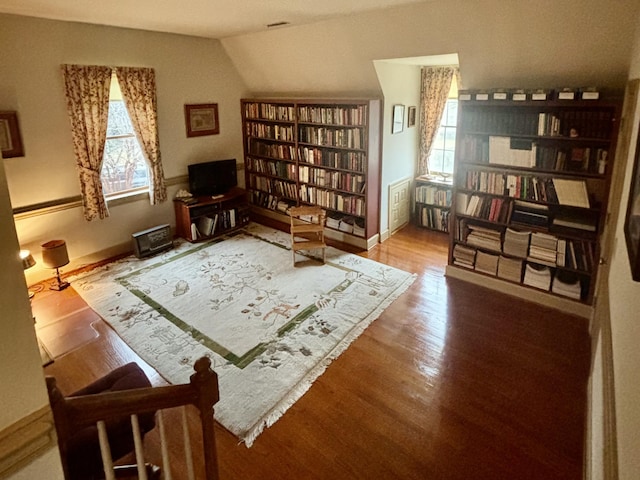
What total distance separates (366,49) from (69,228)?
382cm

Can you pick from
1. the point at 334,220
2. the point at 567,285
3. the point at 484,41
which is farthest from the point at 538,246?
the point at 334,220

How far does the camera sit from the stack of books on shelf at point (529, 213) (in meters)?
3.70

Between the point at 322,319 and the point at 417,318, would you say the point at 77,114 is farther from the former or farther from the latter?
the point at 417,318

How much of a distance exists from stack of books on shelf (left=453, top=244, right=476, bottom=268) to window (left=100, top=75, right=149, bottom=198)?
3.88m

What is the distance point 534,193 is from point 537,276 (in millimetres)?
803

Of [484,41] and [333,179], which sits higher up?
[484,41]

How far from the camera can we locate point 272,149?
19.5ft

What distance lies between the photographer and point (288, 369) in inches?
119

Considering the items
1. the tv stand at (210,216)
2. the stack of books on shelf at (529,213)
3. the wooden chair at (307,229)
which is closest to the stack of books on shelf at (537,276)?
the stack of books on shelf at (529,213)

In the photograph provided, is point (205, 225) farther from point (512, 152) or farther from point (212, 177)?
point (512, 152)

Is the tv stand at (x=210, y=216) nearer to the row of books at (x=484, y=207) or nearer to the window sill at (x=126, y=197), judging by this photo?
the window sill at (x=126, y=197)

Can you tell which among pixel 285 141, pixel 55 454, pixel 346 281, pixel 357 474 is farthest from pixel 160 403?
pixel 285 141

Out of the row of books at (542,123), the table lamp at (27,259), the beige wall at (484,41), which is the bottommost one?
the table lamp at (27,259)

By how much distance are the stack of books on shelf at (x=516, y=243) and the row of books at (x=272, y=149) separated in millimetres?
3040
